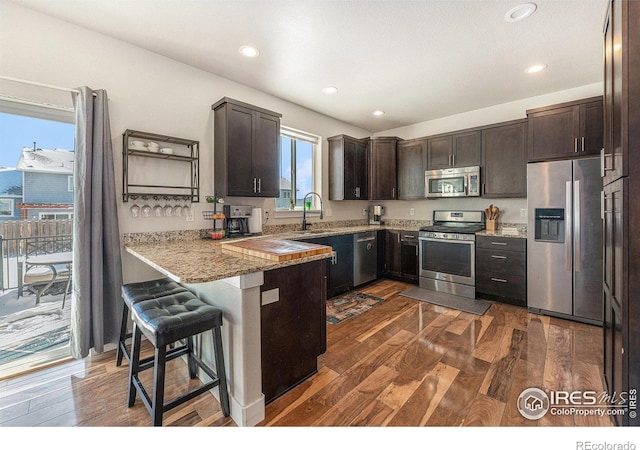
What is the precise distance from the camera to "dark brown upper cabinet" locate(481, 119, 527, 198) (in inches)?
140

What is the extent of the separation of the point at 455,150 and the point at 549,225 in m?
1.61

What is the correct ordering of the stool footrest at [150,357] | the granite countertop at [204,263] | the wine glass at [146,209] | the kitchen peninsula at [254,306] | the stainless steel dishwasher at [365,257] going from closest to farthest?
the granite countertop at [204,263] → the kitchen peninsula at [254,306] → the stool footrest at [150,357] → the wine glass at [146,209] → the stainless steel dishwasher at [365,257]

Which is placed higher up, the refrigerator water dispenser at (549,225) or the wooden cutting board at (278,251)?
the refrigerator water dispenser at (549,225)

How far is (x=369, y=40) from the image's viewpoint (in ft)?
7.95

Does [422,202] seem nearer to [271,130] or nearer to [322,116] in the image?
[322,116]

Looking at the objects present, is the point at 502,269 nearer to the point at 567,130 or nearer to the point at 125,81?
the point at 567,130

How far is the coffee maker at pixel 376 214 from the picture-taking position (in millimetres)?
5137

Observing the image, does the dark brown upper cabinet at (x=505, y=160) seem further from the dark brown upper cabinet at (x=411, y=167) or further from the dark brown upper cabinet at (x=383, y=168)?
the dark brown upper cabinet at (x=383, y=168)

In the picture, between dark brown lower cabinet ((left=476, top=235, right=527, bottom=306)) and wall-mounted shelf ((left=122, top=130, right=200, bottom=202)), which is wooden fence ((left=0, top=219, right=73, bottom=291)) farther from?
dark brown lower cabinet ((left=476, top=235, right=527, bottom=306))

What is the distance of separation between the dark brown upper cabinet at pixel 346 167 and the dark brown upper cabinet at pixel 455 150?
1110 mm

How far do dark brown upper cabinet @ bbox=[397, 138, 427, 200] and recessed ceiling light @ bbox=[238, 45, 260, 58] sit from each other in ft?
9.48

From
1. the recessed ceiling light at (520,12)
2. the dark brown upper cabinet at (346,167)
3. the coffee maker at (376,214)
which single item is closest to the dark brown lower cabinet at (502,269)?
the coffee maker at (376,214)
